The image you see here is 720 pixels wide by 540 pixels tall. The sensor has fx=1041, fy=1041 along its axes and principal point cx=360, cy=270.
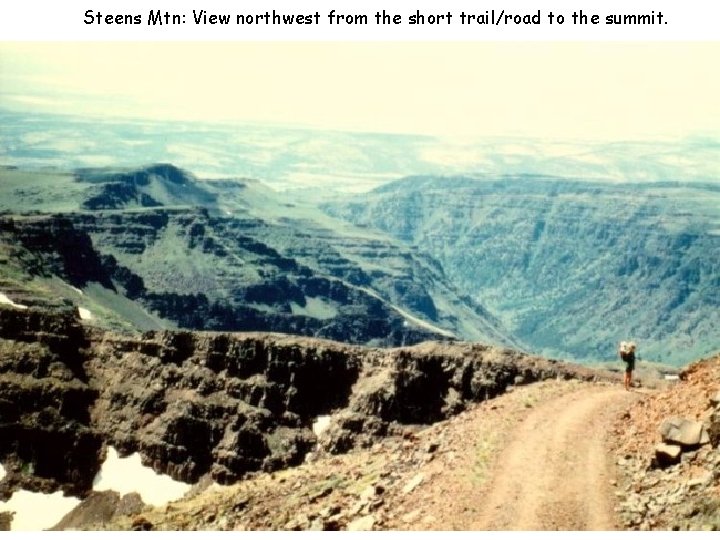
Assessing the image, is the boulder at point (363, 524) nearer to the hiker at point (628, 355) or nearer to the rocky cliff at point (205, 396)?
the hiker at point (628, 355)

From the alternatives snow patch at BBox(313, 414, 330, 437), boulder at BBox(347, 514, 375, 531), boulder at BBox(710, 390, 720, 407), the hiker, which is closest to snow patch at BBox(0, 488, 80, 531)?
snow patch at BBox(313, 414, 330, 437)

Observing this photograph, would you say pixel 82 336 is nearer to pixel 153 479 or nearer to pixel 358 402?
pixel 153 479

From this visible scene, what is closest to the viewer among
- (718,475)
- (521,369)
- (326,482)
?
(718,475)

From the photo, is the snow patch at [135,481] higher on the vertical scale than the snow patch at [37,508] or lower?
higher

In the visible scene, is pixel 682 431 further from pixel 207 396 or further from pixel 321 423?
pixel 207 396

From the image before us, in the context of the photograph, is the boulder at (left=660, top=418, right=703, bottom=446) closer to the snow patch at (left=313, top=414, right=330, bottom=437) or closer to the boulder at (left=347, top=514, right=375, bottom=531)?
the boulder at (left=347, top=514, right=375, bottom=531)

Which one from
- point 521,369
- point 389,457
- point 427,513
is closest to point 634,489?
point 427,513

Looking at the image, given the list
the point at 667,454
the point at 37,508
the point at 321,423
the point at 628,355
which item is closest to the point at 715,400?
the point at 667,454

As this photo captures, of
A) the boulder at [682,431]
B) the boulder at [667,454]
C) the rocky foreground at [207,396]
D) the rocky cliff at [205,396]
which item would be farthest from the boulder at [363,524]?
the rocky cliff at [205,396]
